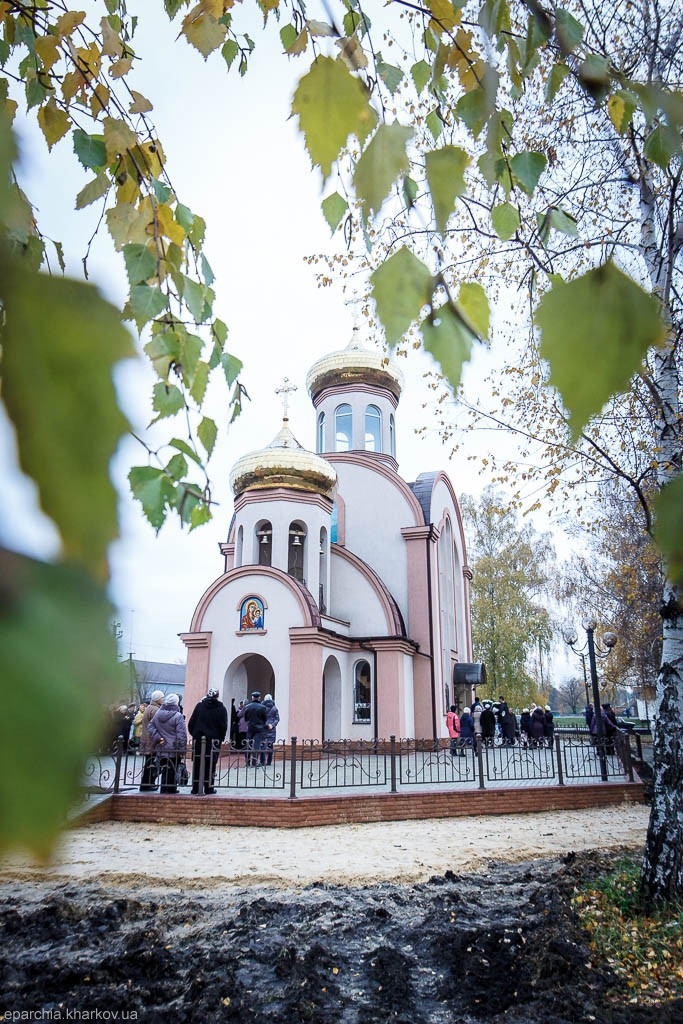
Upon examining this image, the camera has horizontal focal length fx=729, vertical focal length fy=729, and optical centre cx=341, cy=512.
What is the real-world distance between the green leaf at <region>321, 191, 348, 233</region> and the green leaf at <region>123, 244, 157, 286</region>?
0.55 meters

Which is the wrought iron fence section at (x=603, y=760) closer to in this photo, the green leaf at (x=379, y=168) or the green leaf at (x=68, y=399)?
the green leaf at (x=379, y=168)

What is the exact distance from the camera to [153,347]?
6.04 ft

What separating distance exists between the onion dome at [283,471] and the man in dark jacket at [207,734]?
20.9 ft

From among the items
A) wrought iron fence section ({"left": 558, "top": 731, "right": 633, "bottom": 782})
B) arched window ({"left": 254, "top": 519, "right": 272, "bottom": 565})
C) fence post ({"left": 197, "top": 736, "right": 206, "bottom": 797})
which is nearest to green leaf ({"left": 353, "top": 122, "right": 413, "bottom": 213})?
fence post ({"left": 197, "top": 736, "right": 206, "bottom": 797})

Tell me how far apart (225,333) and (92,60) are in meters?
1.01

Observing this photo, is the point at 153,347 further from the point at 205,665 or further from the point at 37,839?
the point at 205,665

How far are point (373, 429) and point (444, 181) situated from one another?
2004 cm

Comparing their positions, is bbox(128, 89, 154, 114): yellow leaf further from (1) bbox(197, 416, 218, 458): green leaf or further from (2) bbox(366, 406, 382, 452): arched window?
(2) bbox(366, 406, 382, 452): arched window

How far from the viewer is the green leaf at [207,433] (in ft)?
6.98

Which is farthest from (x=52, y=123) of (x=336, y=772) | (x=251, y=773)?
(x=251, y=773)

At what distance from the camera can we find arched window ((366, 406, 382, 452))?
68.4 feet

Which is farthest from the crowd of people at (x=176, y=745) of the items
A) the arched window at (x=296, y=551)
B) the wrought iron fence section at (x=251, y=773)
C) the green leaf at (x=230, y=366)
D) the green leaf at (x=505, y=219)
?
the green leaf at (x=505, y=219)

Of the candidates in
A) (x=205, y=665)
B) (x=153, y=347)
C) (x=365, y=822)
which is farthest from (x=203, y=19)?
(x=205, y=665)

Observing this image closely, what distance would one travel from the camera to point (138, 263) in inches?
69.3
